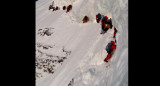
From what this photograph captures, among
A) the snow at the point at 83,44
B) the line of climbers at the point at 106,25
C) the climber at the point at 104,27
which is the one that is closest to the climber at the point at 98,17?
the line of climbers at the point at 106,25

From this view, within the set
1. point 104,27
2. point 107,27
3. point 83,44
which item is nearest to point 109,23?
point 107,27

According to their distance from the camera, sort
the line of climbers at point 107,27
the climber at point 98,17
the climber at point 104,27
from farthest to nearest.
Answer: the climber at point 98,17 → the climber at point 104,27 → the line of climbers at point 107,27

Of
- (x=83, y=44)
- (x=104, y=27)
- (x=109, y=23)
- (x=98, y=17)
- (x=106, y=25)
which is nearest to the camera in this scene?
(x=109, y=23)

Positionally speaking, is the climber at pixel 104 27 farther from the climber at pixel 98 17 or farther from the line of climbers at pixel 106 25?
the climber at pixel 98 17

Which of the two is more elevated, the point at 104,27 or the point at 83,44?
the point at 104,27

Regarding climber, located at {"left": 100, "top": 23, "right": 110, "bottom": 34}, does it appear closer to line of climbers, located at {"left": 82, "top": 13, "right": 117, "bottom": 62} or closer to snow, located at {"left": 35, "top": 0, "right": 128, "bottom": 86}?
line of climbers, located at {"left": 82, "top": 13, "right": 117, "bottom": 62}

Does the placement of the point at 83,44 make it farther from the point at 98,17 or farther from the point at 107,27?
the point at 107,27

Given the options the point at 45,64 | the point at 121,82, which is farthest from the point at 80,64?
the point at 121,82

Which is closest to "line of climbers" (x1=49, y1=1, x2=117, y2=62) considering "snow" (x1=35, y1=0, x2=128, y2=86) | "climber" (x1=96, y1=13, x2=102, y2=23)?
"climber" (x1=96, y1=13, x2=102, y2=23)
